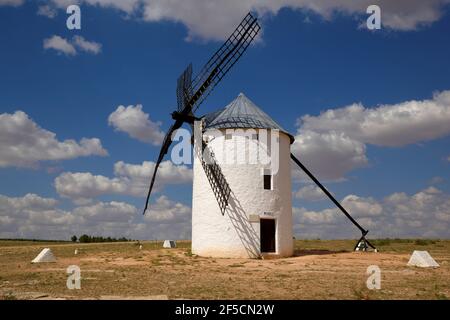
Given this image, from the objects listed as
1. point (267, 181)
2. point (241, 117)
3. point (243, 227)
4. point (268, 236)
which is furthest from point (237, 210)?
point (241, 117)

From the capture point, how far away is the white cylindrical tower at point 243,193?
24047mm

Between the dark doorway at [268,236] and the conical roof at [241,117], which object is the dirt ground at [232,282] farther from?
the conical roof at [241,117]

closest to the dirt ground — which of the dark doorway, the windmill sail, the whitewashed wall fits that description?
the whitewashed wall

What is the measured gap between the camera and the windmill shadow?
23859 millimetres

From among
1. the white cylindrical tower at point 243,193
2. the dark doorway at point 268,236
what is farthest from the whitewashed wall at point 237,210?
the dark doorway at point 268,236

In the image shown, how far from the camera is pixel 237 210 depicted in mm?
24109

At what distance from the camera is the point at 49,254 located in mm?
23406

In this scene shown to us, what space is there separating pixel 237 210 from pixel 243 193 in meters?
1.02

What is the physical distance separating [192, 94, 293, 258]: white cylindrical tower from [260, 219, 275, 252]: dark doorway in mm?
61

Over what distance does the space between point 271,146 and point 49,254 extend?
45.1ft

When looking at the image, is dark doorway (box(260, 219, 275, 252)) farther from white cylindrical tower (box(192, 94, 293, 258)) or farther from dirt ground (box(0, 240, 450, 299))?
dirt ground (box(0, 240, 450, 299))

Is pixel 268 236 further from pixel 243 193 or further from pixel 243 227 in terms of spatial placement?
pixel 243 193
